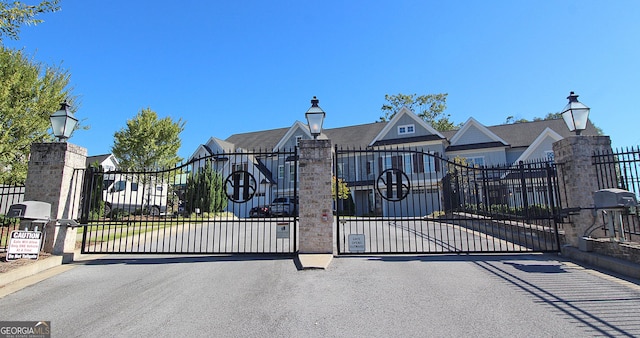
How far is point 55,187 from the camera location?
7.38m

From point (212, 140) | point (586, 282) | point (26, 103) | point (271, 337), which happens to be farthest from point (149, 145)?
point (586, 282)

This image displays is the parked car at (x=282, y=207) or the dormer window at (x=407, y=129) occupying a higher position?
the dormer window at (x=407, y=129)

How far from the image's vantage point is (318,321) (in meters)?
3.91

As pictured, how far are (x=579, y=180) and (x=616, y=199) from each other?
4.46 feet

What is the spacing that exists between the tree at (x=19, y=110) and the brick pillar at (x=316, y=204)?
40.5 ft

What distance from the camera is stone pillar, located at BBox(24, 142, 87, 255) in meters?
7.30

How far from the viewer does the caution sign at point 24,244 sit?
636 centimetres

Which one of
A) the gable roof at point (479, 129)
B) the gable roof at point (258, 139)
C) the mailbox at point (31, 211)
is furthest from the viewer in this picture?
the gable roof at point (258, 139)

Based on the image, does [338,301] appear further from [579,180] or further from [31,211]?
[31,211]

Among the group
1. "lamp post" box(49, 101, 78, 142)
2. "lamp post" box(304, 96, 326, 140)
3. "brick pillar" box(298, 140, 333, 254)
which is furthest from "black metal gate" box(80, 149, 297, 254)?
"lamp post" box(49, 101, 78, 142)

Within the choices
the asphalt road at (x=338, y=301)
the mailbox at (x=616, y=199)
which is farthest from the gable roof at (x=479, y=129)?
the asphalt road at (x=338, y=301)

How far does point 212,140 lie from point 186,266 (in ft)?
92.5

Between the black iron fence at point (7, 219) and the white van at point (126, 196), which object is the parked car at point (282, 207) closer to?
the white van at point (126, 196)

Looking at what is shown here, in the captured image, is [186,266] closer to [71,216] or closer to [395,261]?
[71,216]
